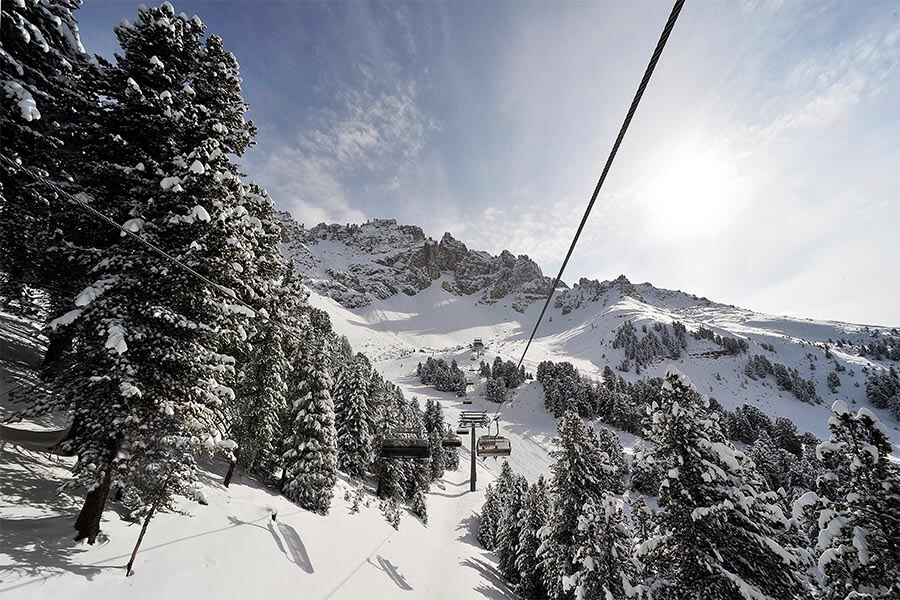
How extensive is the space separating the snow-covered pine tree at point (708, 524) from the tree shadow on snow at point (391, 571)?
1252cm

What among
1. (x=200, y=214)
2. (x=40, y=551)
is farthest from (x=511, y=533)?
(x=200, y=214)

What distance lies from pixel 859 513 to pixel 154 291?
17.6 metres

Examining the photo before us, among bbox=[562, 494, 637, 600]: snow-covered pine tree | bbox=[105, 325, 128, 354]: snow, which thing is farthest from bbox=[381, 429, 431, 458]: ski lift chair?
bbox=[105, 325, 128, 354]: snow

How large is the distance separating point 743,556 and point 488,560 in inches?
1208

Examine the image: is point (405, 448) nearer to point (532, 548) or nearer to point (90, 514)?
point (532, 548)

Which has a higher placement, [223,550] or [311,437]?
[311,437]

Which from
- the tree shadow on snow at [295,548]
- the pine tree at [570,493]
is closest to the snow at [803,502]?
the pine tree at [570,493]

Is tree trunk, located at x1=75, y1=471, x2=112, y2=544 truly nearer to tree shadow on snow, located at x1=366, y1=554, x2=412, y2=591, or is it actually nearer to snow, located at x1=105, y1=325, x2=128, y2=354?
snow, located at x1=105, y1=325, x2=128, y2=354

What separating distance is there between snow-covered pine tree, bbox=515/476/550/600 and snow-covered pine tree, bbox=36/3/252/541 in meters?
21.6

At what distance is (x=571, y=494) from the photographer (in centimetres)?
1762

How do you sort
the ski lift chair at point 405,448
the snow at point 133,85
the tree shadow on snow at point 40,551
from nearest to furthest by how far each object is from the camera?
the tree shadow on snow at point 40,551, the snow at point 133,85, the ski lift chair at point 405,448

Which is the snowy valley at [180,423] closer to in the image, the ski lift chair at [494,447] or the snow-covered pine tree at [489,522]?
the ski lift chair at [494,447]

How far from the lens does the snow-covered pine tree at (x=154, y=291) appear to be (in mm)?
8016

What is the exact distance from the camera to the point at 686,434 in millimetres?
11484
